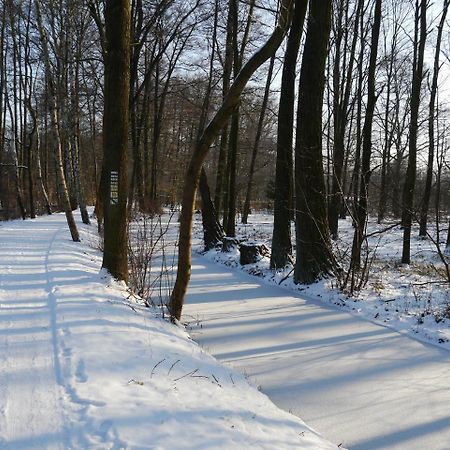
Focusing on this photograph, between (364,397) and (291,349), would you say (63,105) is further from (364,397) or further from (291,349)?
→ (364,397)

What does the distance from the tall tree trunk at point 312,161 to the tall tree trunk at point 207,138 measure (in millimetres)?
3490

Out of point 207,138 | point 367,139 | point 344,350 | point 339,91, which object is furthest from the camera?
point 339,91

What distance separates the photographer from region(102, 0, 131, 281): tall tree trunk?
22.9 ft

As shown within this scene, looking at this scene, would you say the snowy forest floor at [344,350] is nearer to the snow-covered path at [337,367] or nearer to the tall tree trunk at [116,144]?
the snow-covered path at [337,367]

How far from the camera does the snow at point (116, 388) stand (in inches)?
113

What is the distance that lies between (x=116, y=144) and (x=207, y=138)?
2.07 metres

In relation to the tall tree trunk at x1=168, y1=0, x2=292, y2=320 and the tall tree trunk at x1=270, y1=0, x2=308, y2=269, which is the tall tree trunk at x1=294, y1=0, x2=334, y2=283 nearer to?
the tall tree trunk at x1=270, y1=0, x2=308, y2=269

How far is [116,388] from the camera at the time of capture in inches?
137

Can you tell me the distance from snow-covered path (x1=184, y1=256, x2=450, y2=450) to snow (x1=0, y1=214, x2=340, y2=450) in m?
Answer: 0.50

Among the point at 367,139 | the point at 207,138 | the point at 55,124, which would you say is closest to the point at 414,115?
the point at 367,139

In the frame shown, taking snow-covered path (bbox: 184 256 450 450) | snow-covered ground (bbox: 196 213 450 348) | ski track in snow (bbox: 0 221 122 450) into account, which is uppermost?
ski track in snow (bbox: 0 221 122 450)

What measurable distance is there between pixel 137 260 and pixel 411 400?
16.3 ft

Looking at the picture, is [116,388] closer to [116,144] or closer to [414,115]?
[116,144]

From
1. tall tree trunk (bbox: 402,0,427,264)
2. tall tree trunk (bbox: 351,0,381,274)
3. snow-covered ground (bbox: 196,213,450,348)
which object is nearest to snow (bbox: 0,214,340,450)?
snow-covered ground (bbox: 196,213,450,348)
